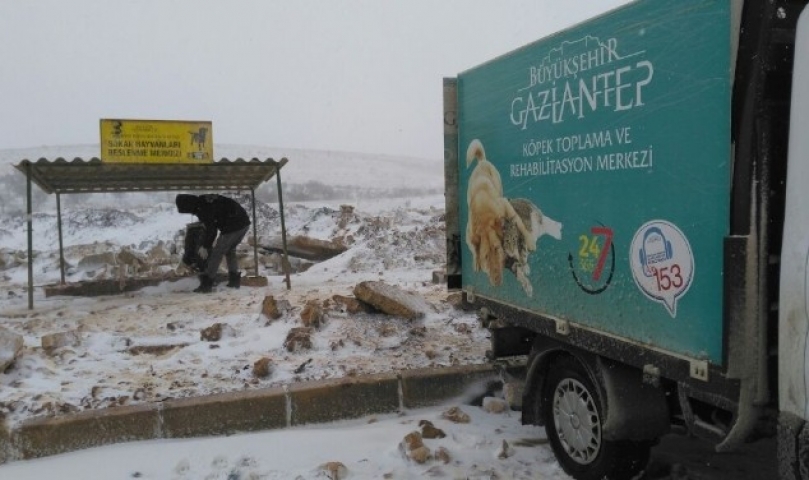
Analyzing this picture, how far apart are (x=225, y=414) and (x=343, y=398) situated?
93 cm

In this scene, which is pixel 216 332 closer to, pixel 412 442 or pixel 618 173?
pixel 412 442

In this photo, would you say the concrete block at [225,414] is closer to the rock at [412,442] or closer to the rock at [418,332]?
the rock at [412,442]

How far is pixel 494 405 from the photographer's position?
5145 mm

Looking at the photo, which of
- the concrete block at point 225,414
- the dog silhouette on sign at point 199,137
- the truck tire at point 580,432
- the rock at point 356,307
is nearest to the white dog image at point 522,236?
the truck tire at point 580,432

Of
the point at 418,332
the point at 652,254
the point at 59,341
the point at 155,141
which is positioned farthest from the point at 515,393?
the point at 155,141

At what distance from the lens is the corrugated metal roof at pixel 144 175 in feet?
31.4

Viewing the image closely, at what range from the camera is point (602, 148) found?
3176 millimetres

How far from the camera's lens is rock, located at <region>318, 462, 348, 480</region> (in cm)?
394

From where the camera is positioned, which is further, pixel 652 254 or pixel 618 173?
pixel 618 173

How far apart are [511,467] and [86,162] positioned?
8.14 metres

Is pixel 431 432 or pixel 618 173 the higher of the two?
pixel 618 173

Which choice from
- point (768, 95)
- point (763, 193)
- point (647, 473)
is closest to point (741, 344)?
point (763, 193)

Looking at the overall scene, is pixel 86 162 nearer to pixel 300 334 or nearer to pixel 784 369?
pixel 300 334

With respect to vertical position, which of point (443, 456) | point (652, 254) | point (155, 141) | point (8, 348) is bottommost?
point (443, 456)
